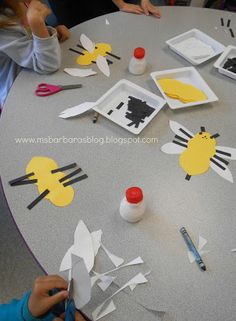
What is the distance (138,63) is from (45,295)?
74cm

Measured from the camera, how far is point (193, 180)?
0.77 metres

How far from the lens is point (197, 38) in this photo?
3.84 ft

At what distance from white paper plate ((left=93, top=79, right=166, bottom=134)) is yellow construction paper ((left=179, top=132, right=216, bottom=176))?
0.47ft

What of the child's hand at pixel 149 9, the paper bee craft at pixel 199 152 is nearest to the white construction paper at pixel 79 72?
the paper bee craft at pixel 199 152

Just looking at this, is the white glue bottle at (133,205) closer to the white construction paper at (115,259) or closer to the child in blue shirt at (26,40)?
the white construction paper at (115,259)

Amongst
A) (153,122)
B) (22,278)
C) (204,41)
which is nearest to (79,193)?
(153,122)

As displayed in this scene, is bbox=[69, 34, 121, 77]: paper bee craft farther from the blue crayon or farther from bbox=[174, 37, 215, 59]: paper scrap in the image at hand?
the blue crayon

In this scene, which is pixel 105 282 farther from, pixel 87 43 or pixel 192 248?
pixel 87 43

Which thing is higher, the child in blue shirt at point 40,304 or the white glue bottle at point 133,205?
the white glue bottle at point 133,205

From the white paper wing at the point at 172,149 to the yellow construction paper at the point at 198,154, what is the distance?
12 mm

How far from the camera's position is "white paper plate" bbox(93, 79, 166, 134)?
0.87 metres

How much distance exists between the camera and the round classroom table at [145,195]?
0.61 m

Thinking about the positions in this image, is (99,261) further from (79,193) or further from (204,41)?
(204,41)

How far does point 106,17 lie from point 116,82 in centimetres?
42
